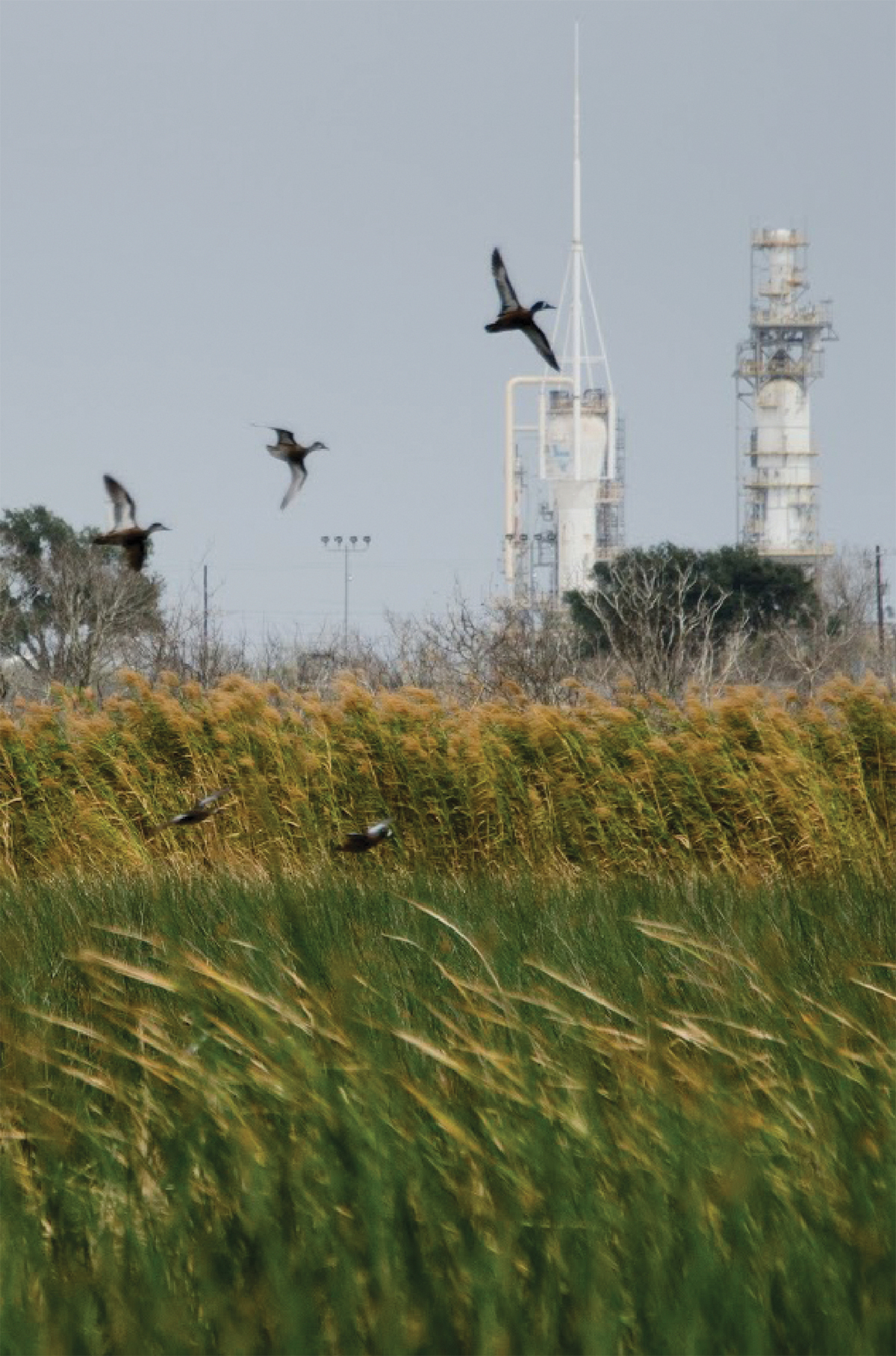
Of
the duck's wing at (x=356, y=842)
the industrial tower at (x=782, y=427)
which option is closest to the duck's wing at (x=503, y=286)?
the duck's wing at (x=356, y=842)

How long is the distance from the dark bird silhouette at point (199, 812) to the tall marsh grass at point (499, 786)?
94 millimetres

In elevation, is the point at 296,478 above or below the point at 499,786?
above

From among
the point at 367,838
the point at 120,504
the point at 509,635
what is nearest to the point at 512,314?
the point at 120,504

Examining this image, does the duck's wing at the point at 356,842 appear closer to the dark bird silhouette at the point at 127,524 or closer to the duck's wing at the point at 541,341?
the dark bird silhouette at the point at 127,524

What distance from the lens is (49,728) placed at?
12516mm

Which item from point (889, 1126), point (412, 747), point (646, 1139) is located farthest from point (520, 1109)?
point (412, 747)

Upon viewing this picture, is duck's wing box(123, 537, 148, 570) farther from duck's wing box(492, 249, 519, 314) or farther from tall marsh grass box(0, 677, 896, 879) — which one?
tall marsh grass box(0, 677, 896, 879)

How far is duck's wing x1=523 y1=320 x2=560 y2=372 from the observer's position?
A: 21.6ft

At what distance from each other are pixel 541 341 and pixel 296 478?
52.2 inches

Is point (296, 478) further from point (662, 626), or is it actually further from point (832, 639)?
point (832, 639)

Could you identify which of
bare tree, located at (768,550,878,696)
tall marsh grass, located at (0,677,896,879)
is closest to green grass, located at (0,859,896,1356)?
tall marsh grass, located at (0,677,896,879)

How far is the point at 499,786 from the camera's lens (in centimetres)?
1141

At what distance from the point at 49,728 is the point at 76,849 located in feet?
3.08

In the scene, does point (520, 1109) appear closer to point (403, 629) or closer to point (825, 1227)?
point (825, 1227)
